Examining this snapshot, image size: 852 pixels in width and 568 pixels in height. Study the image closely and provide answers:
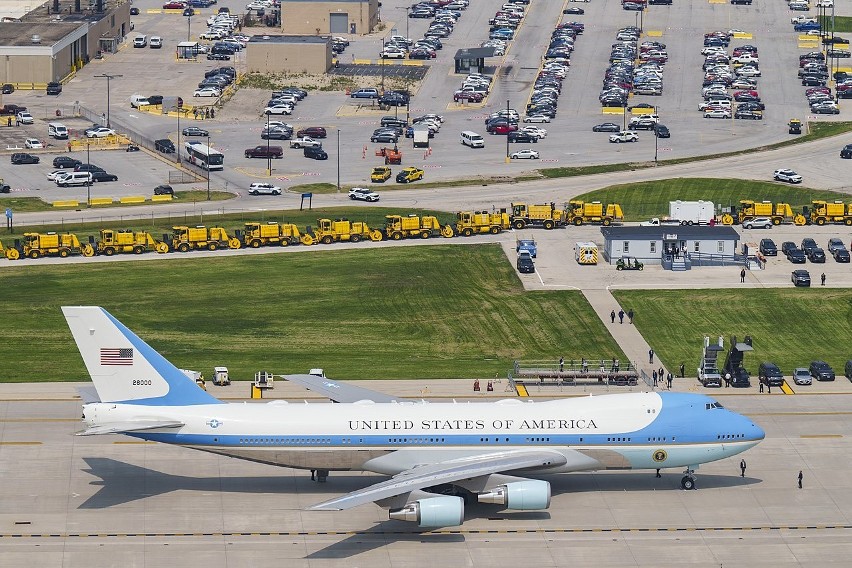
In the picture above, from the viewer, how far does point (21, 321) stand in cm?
14900

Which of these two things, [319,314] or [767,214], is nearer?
[319,314]

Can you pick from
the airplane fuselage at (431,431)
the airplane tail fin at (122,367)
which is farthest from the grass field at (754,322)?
the airplane tail fin at (122,367)

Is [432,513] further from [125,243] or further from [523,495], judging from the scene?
[125,243]

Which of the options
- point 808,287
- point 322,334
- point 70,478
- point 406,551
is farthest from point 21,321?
point 808,287

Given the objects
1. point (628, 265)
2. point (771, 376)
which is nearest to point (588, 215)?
point (628, 265)

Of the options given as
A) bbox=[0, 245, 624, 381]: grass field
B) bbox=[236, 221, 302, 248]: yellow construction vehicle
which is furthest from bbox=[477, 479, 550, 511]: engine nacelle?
bbox=[236, 221, 302, 248]: yellow construction vehicle

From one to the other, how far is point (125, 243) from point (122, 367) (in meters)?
79.2

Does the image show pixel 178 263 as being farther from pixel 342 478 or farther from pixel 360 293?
pixel 342 478

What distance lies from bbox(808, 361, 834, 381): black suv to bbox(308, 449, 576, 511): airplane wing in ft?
122

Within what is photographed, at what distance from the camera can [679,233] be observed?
174 metres

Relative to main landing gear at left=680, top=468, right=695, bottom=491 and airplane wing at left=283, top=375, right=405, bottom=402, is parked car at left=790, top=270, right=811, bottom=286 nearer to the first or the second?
main landing gear at left=680, top=468, right=695, bottom=491

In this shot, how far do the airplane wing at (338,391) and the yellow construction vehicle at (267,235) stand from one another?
68.7 m

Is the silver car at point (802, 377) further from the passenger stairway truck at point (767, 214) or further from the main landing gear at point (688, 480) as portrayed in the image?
the passenger stairway truck at point (767, 214)

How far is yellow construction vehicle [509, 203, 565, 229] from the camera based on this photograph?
628 ft
